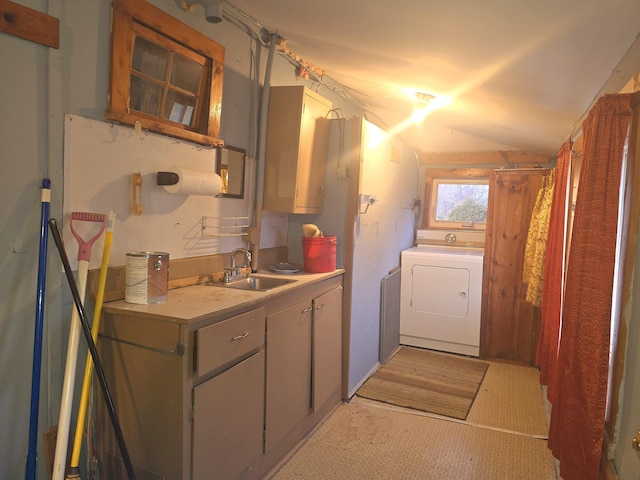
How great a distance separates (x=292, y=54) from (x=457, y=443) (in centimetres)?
274

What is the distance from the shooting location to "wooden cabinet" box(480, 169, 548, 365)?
12.9 feet

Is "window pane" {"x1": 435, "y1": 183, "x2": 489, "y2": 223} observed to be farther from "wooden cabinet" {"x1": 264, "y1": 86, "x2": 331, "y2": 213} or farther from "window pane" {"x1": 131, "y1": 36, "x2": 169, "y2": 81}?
"window pane" {"x1": 131, "y1": 36, "x2": 169, "y2": 81}

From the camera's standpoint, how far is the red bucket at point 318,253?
2877 mm

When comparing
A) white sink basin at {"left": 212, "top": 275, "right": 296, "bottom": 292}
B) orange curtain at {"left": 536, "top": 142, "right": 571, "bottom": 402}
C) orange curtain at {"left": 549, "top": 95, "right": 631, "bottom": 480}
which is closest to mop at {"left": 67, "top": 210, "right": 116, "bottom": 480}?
white sink basin at {"left": 212, "top": 275, "right": 296, "bottom": 292}

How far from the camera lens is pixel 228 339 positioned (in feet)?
6.02

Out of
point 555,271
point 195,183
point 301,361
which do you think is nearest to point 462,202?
point 555,271

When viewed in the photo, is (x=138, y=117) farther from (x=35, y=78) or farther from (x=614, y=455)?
(x=614, y=455)

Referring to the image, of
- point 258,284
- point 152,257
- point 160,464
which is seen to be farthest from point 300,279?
point 160,464

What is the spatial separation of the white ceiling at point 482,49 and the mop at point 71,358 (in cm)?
135

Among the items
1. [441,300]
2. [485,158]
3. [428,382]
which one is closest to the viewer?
[428,382]

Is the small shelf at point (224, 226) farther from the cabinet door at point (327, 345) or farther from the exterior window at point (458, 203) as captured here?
the exterior window at point (458, 203)

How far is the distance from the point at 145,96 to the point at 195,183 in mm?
444

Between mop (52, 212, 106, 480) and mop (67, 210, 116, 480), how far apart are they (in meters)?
0.03

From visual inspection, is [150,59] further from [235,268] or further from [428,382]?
[428,382]
